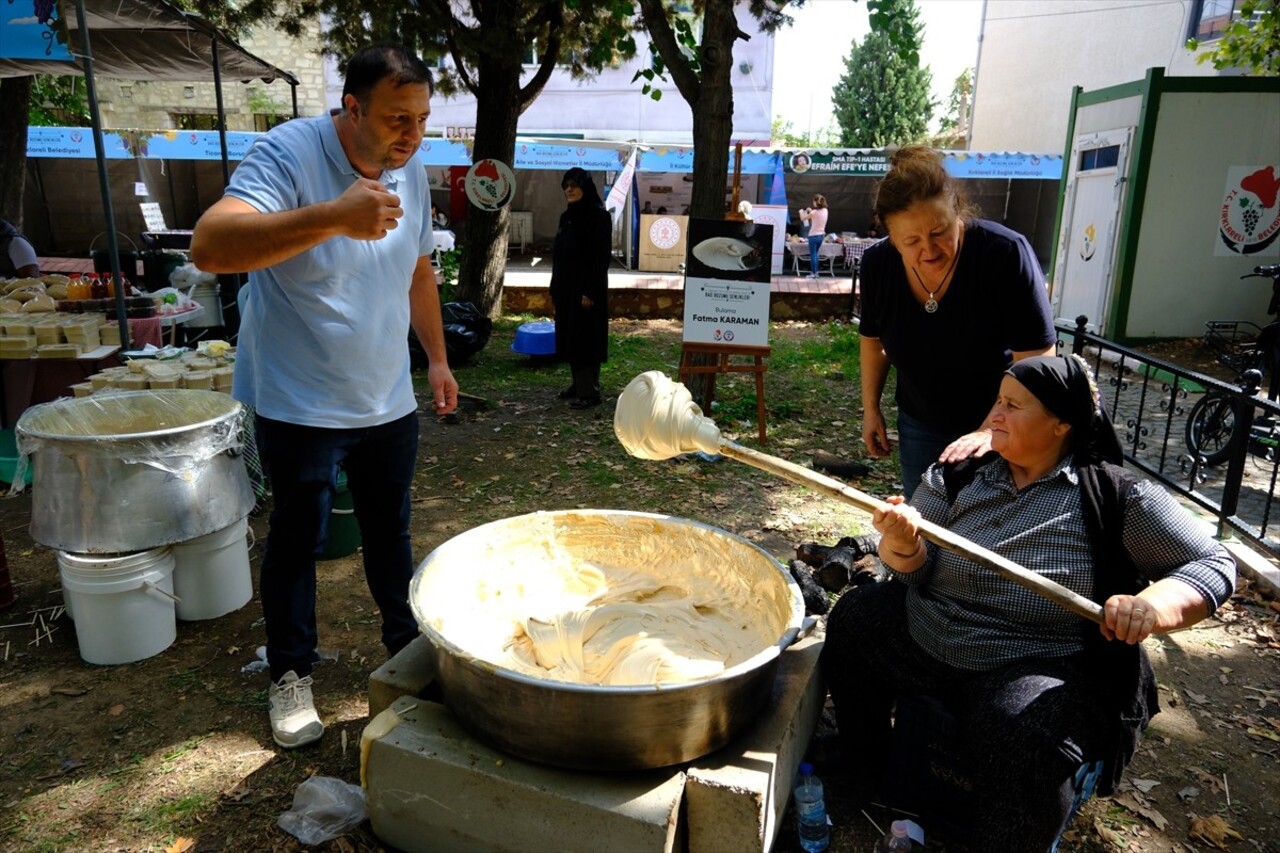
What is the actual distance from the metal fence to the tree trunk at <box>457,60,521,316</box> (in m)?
7.53

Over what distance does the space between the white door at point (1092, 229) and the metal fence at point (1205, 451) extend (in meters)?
2.46

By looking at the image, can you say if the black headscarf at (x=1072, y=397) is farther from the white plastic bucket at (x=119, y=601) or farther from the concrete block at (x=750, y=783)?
the white plastic bucket at (x=119, y=601)

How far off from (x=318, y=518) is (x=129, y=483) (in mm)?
1221

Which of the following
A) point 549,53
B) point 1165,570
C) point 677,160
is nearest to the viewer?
point 1165,570

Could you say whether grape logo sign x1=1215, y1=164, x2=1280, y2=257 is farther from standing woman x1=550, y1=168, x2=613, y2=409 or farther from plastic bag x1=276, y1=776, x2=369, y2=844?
plastic bag x1=276, y1=776, x2=369, y2=844

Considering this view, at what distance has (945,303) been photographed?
119 inches

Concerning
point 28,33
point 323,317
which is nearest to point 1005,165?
point 28,33

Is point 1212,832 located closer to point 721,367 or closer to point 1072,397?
point 1072,397

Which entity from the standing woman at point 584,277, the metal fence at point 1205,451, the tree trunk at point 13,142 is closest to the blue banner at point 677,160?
the standing woman at point 584,277

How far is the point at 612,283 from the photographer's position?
47.2ft

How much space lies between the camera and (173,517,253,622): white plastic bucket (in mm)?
3875

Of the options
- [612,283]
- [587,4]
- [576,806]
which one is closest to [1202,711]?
[576,806]

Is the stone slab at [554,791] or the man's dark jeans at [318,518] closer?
the stone slab at [554,791]

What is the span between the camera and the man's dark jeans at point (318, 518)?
2770 mm
